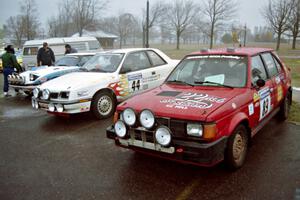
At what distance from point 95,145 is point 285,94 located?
3.92 metres

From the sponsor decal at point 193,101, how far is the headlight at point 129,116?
431 millimetres

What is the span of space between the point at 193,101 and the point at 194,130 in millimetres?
480

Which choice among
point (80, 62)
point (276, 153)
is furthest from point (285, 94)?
point (80, 62)

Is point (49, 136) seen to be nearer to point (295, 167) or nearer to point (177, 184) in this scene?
point (177, 184)

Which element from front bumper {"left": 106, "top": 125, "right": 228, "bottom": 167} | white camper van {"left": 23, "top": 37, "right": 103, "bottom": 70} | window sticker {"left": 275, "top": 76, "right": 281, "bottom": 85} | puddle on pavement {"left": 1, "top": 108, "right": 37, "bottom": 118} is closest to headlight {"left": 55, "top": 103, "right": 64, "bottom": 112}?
puddle on pavement {"left": 1, "top": 108, "right": 37, "bottom": 118}

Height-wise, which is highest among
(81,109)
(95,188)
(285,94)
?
(285,94)

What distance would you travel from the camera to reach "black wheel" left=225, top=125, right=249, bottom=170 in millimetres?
3400

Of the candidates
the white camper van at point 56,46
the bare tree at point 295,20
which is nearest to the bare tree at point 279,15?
the bare tree at point 295,20

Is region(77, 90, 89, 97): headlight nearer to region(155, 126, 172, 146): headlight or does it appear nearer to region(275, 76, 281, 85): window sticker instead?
region(155, 126, 172, 146): headlight

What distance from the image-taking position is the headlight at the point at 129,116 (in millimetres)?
3518

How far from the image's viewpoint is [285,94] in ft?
18.2

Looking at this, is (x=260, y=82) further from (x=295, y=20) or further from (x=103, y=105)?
(x=295, y=20)

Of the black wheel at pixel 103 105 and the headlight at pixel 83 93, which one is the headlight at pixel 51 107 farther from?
the black wheel at pixel 103 105

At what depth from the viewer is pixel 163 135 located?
10.6ft
